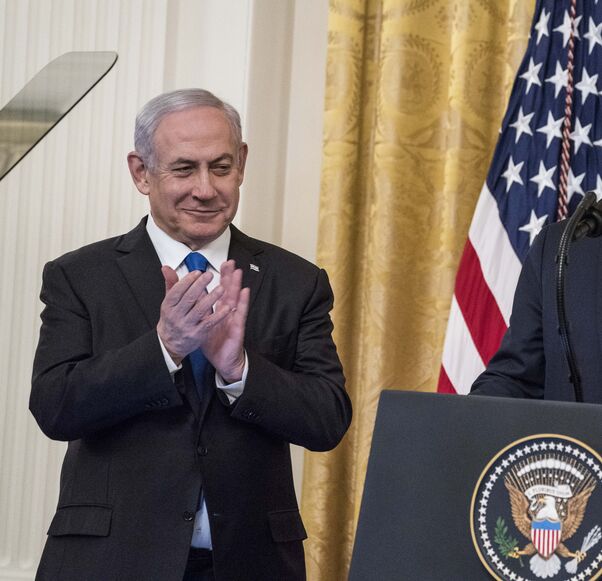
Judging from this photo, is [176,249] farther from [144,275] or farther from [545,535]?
[545,535]

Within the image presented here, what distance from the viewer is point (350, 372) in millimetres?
3904

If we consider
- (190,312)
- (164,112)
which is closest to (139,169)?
(164,112)

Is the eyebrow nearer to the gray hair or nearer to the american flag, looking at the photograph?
the gray hair

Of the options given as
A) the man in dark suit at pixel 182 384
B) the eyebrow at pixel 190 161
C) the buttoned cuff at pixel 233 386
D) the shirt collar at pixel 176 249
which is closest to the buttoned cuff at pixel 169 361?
the man in dark suit at pixel 182 384

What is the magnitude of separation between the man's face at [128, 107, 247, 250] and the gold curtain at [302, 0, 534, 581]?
146 centimetres

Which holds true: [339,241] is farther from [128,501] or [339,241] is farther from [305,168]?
[128,501]

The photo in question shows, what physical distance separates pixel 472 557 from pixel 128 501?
1.09 m

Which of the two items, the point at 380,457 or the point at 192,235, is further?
the point at 192,235

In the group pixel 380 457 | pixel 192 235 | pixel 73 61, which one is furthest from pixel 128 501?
pixel 73 61

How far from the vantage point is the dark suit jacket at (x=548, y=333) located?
6.63 feet

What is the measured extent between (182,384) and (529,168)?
1788 mm

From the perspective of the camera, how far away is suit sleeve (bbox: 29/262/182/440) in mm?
2107

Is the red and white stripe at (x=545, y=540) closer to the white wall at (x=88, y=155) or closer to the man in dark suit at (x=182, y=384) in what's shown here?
the man in dark suit at (x=182, y=384)

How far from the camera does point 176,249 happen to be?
2.39m
